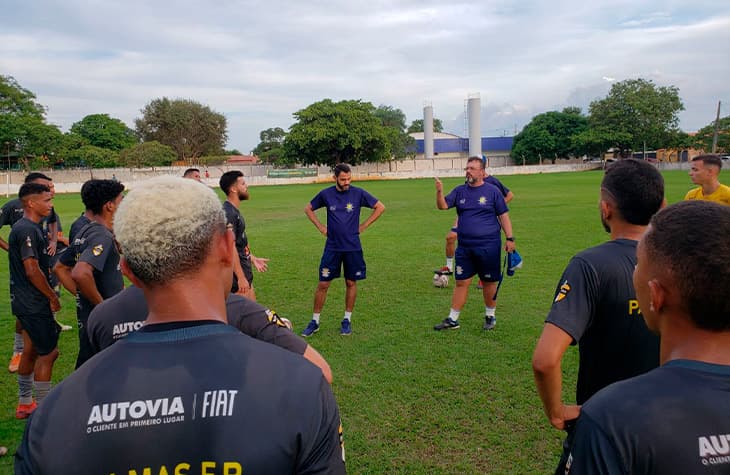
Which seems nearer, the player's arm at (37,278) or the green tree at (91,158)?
the player's arm at (37,278)

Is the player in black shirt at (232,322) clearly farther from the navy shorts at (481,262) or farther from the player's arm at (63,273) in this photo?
the navy shorts at (481,262)

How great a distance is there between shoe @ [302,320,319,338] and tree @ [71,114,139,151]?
78.2 metres

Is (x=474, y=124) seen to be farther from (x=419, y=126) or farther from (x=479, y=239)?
(x=479, y=239)

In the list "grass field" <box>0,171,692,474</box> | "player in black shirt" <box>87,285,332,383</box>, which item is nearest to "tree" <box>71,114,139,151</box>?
"grass field" <box>0,171,692,474</box>

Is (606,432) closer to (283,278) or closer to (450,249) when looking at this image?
(450,249)

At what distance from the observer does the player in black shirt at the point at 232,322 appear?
7.75ft

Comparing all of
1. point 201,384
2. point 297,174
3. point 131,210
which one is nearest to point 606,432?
point 201,384

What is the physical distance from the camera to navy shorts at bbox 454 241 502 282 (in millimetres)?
7270

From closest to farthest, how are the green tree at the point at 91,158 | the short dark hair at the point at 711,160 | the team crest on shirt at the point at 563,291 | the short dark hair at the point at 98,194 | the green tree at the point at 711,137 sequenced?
the team crest on shirt at the point at 563,291, the short dark hair at the point at 98,194, the short dark hair at the point at 711,160, the green tree at the point at 91,158, the green tree at the point at 711,137

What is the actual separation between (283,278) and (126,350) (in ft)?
31.9

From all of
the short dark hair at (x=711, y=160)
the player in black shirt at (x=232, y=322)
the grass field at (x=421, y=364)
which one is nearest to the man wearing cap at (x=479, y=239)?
the grass field at (x=421, y=364)

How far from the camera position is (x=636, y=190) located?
9.16ft

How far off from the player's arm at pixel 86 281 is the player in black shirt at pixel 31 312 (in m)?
1.34

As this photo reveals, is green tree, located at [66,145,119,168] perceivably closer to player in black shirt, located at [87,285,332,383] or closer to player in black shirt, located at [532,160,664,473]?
player in black shirt, located at [87,285,332,383]
